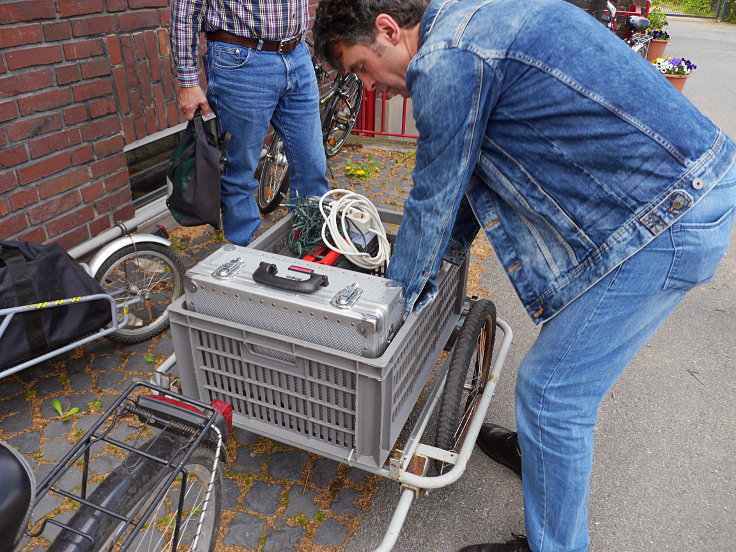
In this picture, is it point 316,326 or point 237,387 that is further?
point 237,387

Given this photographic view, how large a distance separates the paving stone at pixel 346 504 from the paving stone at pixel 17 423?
1.46m

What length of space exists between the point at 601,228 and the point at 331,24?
3.03 feet

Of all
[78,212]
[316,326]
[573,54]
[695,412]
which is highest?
[573,54]

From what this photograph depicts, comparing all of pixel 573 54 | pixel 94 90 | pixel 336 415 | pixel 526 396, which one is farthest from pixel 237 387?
pixel 94 90

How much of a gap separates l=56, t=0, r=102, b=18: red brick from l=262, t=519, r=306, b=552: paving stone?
8.95 feet

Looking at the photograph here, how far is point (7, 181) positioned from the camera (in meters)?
3.03

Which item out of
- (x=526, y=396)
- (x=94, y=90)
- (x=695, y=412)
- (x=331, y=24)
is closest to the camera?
(x=331, y=24)

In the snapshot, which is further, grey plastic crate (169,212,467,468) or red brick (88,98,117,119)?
red brick (88,98,117,119)

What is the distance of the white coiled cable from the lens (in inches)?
89.4

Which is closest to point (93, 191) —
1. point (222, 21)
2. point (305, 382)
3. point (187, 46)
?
point (187, 46)

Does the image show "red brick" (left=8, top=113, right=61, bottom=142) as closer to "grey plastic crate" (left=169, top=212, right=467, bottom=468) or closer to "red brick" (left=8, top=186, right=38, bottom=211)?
"red brick" (left=8, top=186, right=38, bottom=211)

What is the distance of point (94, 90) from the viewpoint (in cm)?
338

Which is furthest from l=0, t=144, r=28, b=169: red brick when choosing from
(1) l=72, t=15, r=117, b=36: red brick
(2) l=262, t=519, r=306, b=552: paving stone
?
(2) l=262, t=519, r=306, b=552: paving stone

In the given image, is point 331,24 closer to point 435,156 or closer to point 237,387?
point 435,156
